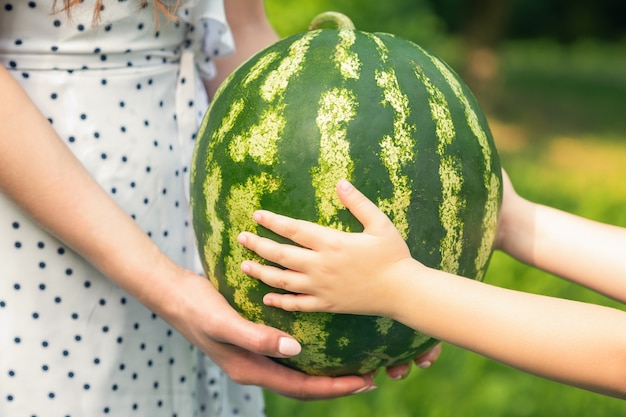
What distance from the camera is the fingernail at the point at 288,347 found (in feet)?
5.87

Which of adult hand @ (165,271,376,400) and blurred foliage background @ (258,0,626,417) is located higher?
adult hand @ (165,271,376,400)

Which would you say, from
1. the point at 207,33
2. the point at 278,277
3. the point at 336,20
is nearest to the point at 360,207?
the point at 278,277

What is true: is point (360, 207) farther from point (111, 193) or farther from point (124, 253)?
point (111, 193)

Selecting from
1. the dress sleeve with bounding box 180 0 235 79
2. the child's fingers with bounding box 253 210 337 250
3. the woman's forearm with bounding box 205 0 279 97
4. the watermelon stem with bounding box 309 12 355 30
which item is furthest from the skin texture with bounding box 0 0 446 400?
the woman's forearm with bounding box 205 0 279 97

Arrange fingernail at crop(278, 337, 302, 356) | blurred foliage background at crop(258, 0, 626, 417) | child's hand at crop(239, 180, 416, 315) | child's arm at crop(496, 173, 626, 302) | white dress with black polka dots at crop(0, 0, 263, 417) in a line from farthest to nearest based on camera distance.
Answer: blurred foliage background at crop(258, 0, 626, 417) → child's arm at crop(496, 173, 626, 302) → white dress with black polka dots at crop(0, 0, 263, 417) → fingernail at crop(278, 337, 302, 356) → child's hand at crop(239, 180, 416, 315)

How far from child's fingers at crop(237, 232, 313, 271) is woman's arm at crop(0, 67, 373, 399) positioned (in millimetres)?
177

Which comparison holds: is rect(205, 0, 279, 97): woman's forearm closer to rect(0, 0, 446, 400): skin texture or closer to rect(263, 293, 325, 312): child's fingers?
rect(0, 0, 446, 400): skin texture

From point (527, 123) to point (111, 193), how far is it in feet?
38.9

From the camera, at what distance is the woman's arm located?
5.89 feet

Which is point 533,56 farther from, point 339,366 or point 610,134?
point 339,366

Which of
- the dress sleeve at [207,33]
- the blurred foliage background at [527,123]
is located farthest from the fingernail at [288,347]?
the blurred foliage background at [527,123]

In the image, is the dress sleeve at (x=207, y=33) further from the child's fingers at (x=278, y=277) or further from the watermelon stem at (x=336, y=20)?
the child's fingers at (x=278, y=277)

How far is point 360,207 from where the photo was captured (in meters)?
1.67

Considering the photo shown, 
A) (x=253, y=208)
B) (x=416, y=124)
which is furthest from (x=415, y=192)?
(x=253, y=208)
